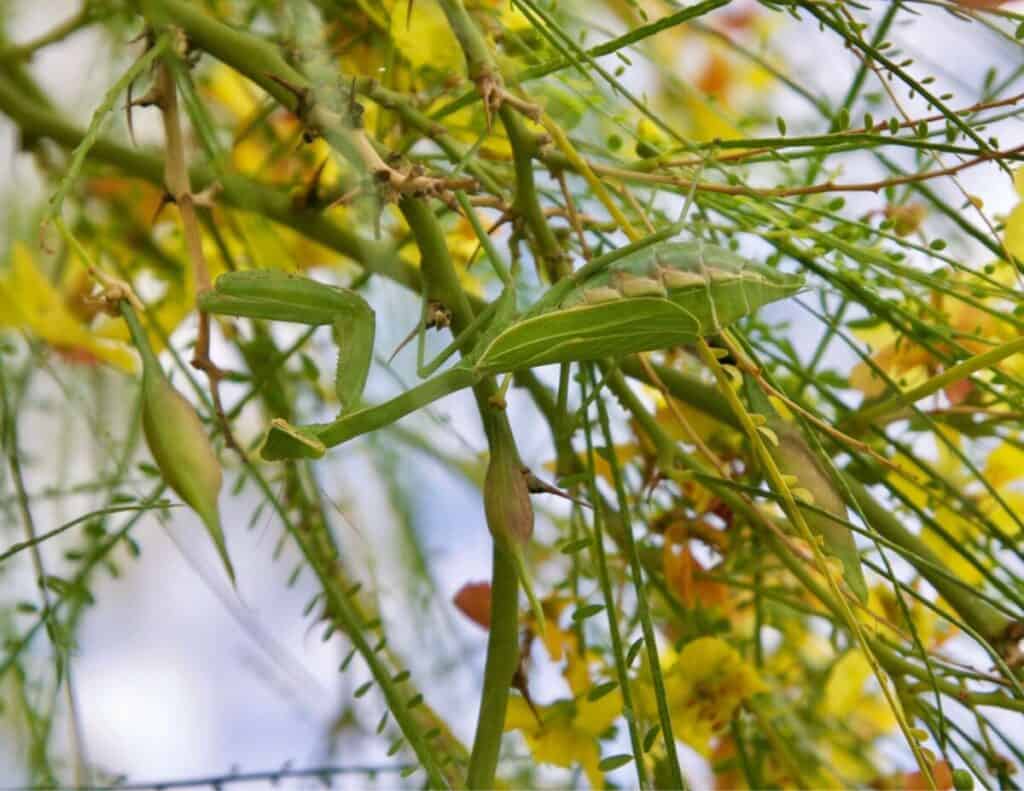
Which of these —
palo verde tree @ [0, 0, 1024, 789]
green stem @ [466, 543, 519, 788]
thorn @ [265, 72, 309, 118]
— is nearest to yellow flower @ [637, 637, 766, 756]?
palo verde tree @ [0, 0, 1024, 789]

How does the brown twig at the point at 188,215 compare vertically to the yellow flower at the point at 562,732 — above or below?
above

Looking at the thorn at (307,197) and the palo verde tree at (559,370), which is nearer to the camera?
the palo verde tree at (559,370)

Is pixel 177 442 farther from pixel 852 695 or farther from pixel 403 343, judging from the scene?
pixel 852 695

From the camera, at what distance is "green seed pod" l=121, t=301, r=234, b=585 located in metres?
0.26

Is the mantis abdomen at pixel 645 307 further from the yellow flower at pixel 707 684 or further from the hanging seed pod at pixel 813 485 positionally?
the yellow flower at pixel 707 684

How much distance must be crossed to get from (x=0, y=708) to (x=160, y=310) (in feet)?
0.52

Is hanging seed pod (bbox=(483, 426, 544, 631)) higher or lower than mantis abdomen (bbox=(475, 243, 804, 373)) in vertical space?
lower

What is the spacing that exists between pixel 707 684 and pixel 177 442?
211 mm

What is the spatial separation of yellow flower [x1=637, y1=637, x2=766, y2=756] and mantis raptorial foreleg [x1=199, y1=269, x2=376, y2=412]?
0.56 ft

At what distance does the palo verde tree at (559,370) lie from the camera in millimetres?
279

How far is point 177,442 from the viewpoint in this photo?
26cm

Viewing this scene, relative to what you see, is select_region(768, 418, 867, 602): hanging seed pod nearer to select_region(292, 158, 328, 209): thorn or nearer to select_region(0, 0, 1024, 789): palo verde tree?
select_region(0, 0, 1024, 789): palo verde tree

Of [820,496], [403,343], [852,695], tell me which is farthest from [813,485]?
[852,695]

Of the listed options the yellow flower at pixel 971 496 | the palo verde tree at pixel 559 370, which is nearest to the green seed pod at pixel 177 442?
the palo verde tree at pixel 559 370
